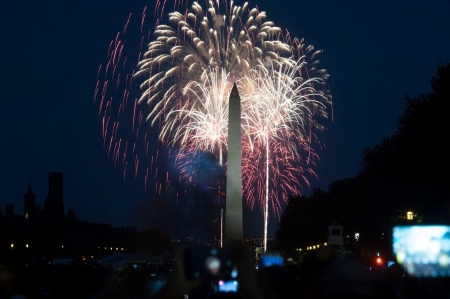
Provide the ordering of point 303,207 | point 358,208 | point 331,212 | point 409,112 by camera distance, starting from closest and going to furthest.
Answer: point 409,112, point 358,208, point 331,212, point 303,207

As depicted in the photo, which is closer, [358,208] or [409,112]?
[409,112]

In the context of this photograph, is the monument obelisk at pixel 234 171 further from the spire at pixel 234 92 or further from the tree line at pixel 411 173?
the tree line at pixel 411 173

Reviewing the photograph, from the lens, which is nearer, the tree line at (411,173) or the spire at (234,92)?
the spire at (234,92)

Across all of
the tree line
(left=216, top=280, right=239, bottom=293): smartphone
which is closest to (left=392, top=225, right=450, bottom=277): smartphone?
(left=216, top=280, right=239, bottom=293): smartphone

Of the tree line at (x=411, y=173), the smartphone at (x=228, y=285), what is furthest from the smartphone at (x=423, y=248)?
the tree line at (x=411, y=173)

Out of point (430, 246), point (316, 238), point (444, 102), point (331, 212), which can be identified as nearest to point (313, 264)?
point (430, 246)

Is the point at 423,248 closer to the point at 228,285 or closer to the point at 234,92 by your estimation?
the point at 228,285

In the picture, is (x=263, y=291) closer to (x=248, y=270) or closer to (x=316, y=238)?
(x=248, y=270)
